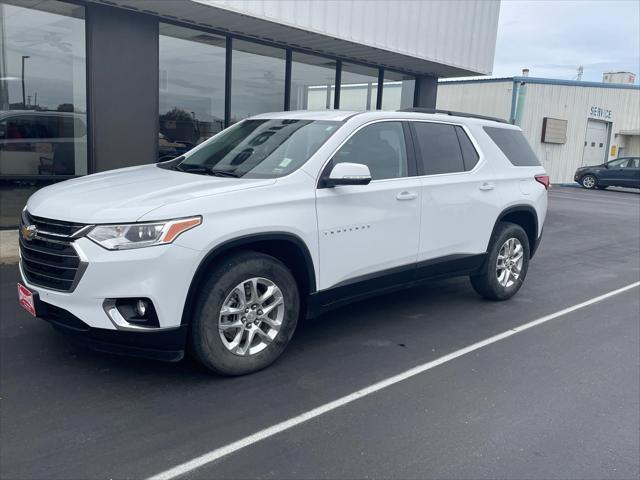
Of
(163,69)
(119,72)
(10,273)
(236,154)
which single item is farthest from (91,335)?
(163,69)

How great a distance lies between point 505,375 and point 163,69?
25.8ft

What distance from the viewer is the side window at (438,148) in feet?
17.7

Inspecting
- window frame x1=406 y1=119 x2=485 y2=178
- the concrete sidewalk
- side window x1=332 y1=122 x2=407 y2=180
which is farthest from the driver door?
the concrete sidewalk

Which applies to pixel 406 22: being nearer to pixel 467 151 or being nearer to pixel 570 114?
pixel 467 151

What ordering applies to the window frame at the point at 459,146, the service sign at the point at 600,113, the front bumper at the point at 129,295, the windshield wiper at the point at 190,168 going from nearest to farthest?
the front bumper at the point at 129,295 → the windshield wiper at the point at 190,168 → the window frame at the point at 459,146 → the service sign at the point at 600,113

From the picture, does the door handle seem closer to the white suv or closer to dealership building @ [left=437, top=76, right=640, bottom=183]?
the white suv

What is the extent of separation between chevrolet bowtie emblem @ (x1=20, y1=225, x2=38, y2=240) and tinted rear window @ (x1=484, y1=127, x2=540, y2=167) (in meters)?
4.35

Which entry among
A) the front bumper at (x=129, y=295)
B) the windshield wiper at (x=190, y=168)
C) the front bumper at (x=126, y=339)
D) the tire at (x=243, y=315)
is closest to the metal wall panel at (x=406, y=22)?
the windshield wiper at (x=190, y=168)

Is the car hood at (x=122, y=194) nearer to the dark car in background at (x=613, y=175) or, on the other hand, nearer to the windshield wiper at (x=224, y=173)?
the windshield wiper at (x=224, y=173)

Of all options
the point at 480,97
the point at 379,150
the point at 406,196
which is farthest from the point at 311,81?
the point at 480,97

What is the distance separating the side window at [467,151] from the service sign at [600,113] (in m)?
27.4

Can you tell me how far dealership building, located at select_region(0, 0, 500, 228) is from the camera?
891 centimetres

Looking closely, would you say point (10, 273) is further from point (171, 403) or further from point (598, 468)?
point (598, 468)

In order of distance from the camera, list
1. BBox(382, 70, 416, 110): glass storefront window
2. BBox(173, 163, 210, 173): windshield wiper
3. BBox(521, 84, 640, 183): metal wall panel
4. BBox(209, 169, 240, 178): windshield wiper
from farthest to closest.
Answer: BBox(521, 84, 640, 183): metal wall panel → BBox(382, 70, 416, 110): glass storefront window → BBox(173, 163, 210, 173): windshield wiper → BBox(209, 169, 240, 178): windshield wiper
